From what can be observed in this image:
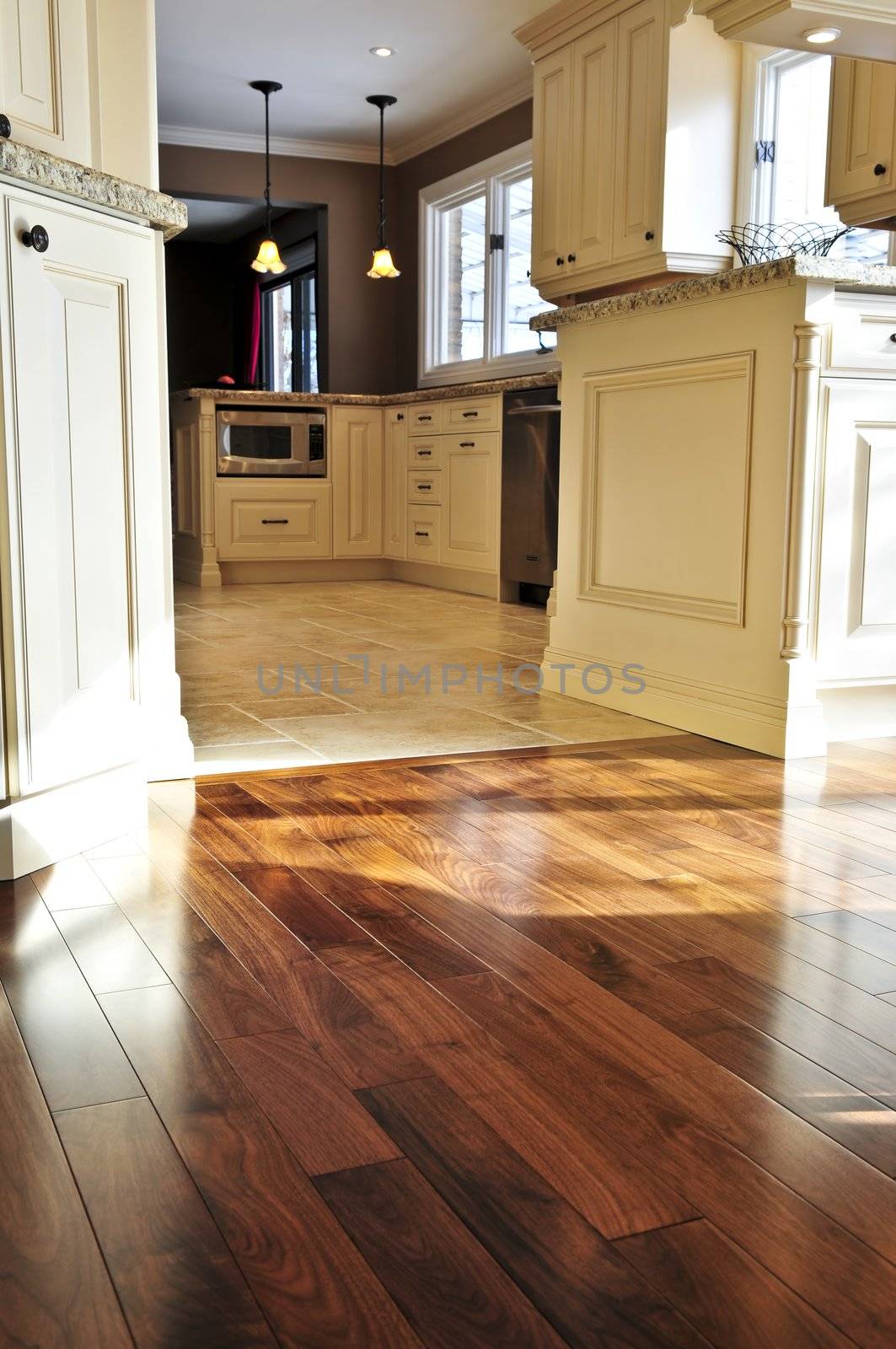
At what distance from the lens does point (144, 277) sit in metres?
2.11

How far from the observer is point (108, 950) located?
5.10 ft

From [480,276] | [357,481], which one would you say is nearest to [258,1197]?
[357,481]

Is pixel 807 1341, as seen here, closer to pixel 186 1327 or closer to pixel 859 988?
pixel 186 1327

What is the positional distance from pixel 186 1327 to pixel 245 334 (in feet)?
34.7

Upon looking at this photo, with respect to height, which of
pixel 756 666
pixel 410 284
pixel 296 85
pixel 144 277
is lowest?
pixel 756 666

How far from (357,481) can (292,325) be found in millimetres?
3030

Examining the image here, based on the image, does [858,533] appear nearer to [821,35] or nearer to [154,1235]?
[821,35]

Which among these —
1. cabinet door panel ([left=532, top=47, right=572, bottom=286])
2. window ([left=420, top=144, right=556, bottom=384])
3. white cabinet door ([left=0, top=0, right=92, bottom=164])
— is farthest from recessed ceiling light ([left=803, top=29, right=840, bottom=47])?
window ([left=420, top=144, right=556, bottom=384])

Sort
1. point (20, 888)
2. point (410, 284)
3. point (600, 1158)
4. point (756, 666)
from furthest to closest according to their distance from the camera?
point (410, 284)
point (756, 666)
point (20, 888)
point (600, 1158)

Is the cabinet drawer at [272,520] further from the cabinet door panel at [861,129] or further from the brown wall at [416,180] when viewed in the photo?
the cabinet door panel at [861,129]

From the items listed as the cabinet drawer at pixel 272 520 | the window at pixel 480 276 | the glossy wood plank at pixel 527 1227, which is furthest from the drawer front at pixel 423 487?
the glossy wood plank at pixel 527 1227

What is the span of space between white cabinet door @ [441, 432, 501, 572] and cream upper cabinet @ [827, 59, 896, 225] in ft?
8.45

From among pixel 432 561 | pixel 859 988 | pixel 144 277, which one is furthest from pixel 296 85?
pixel 859 988

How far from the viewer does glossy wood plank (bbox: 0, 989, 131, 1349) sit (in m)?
0.85
